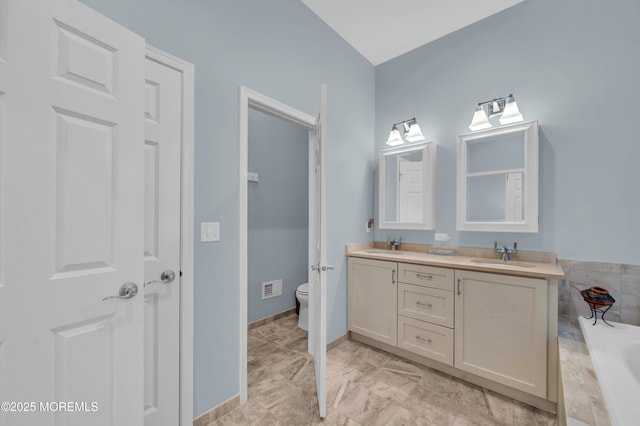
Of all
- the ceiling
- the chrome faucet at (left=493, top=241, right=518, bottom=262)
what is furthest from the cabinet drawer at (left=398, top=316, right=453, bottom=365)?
the ceiling

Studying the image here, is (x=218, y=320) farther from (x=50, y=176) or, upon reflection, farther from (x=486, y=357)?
(x=486, y=357)

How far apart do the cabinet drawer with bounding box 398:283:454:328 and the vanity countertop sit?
0.22 metres

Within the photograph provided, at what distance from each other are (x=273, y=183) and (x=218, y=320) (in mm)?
1873

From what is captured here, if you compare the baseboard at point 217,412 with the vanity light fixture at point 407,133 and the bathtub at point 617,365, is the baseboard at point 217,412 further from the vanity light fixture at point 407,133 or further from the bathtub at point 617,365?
the vanity light fixture at point 407,133

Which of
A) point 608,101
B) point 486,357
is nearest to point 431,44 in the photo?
point 608,101

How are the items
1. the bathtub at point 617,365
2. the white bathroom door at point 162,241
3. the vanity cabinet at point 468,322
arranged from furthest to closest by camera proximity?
the vanity cabinet at point 468,322, the white bathroom door at point 162,241, the bathtub at point 617,365

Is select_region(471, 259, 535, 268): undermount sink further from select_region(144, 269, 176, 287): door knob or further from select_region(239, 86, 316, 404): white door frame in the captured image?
select_region(144, 269, 176, 287): door knob

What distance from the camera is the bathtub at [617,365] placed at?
0.93 metres

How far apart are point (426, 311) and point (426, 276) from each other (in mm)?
283

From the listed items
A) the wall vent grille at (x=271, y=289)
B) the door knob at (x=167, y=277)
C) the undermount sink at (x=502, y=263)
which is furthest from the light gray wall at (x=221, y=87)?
the undermount sink at (x=502, y=263)

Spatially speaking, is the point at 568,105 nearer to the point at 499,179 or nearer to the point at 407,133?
the point at 499,179

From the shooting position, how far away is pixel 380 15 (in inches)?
90.1

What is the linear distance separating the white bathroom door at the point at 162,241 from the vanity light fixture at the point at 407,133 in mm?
2046

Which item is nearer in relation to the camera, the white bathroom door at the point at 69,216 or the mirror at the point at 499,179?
the white bathroom door at the point at 69,216
